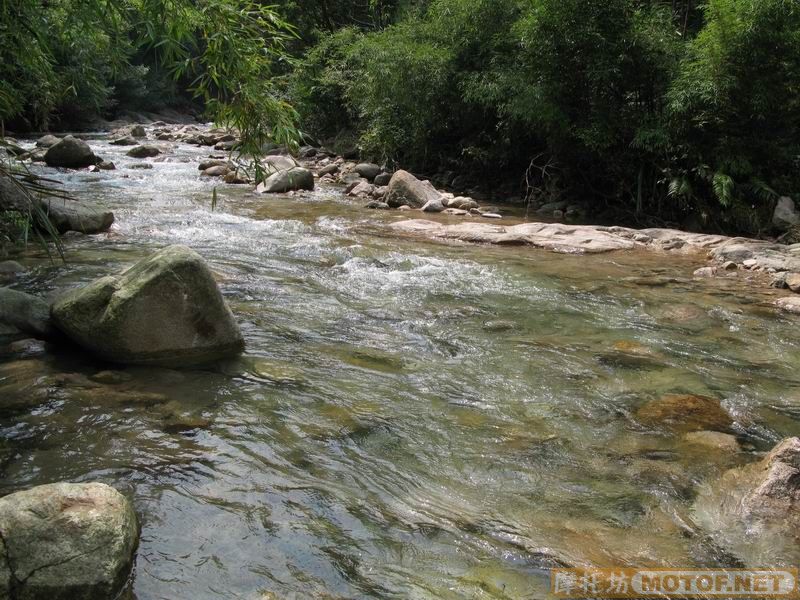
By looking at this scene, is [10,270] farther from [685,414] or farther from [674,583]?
[674,583]

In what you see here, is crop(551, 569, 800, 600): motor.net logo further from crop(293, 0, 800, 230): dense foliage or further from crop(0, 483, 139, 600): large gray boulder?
crop(293, 0, 800, 230): dense foliage

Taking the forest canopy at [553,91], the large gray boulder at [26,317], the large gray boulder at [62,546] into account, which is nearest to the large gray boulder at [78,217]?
the forest canopy at [553,91]

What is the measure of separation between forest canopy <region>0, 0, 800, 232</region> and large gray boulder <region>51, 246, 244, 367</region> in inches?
51.3

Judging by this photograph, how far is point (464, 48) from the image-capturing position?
634 inches

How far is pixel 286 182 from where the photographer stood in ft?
50.4

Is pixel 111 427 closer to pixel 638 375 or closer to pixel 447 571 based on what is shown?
pixel 447 571

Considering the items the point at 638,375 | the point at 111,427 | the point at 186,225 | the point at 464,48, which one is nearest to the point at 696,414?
the point at 638,375

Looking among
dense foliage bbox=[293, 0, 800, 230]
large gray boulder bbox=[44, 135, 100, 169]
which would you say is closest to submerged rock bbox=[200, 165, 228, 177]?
large gray boulder bbox=[44, 135, 100, 169]

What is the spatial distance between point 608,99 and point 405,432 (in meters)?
11.1

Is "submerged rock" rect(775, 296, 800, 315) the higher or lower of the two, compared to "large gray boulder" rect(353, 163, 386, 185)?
lower

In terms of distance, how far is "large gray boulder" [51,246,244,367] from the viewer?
4598 mm

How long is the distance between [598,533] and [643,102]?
1184 cm

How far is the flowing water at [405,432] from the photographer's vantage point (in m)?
2.87

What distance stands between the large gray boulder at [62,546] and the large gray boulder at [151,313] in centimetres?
217
